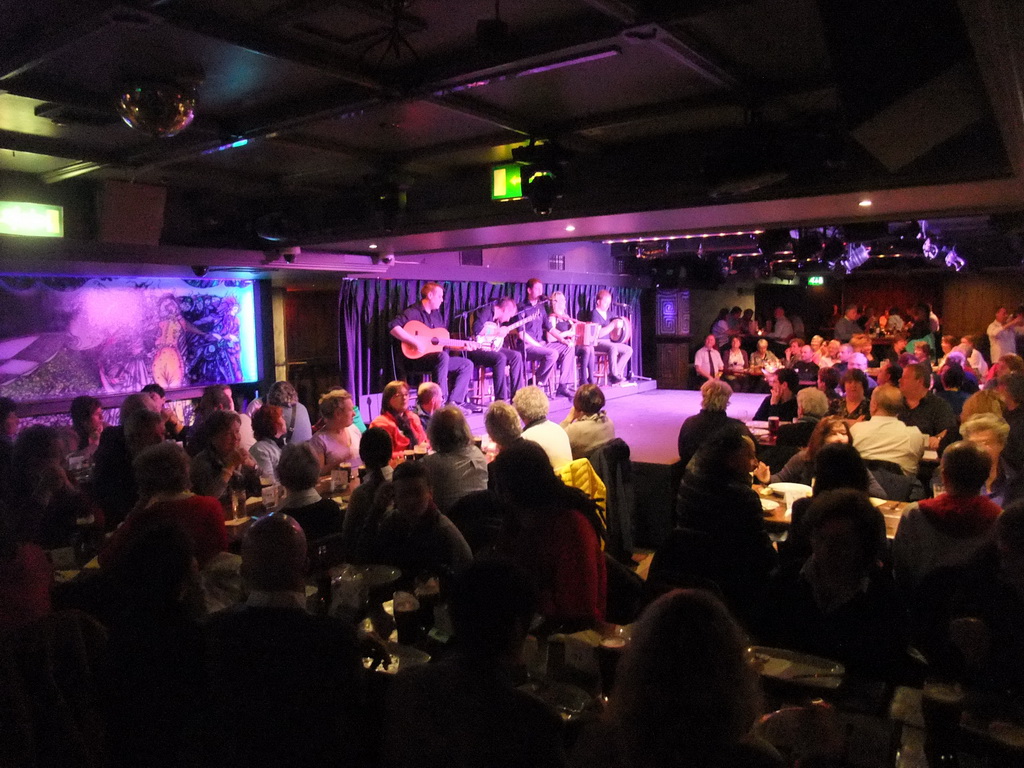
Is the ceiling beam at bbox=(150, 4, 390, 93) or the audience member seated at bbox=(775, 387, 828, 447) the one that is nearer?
the ceiling beam at bbox=(150, 4, 390, 93)

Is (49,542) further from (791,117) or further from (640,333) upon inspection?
(640,333)

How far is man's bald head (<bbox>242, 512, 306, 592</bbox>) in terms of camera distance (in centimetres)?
176

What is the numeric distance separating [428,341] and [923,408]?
5484 millimetres

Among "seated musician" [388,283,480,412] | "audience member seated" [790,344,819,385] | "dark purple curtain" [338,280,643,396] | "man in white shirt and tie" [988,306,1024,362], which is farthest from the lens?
"audience member seated" [790,344,819,385]

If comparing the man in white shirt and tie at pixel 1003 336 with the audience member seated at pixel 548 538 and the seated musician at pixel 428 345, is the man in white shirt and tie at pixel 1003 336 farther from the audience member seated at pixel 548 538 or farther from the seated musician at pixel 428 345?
the audience member seated at pixel 548 538

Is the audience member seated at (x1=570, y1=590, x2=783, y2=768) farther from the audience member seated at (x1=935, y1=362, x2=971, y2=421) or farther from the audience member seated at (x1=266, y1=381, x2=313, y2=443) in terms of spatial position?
the audience member seated at (x1=935, y1=362, x2=971, y2=421)

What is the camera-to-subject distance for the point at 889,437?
4410 millimetres

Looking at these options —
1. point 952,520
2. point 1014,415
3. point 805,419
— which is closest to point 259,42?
point 952,520

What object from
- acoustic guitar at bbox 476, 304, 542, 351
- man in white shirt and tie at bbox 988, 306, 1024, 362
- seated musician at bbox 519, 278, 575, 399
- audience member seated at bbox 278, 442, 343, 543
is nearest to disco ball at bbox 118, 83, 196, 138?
audience member seated at bbox 278, 442, 343, 543

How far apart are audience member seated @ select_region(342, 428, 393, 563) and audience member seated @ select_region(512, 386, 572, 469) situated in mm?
1123

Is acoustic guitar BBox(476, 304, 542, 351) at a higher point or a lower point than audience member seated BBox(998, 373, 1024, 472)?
higher

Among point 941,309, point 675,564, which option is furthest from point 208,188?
point 941,309

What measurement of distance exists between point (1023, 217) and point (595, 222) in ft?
12.4

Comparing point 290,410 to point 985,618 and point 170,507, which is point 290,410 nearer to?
point 170,507
